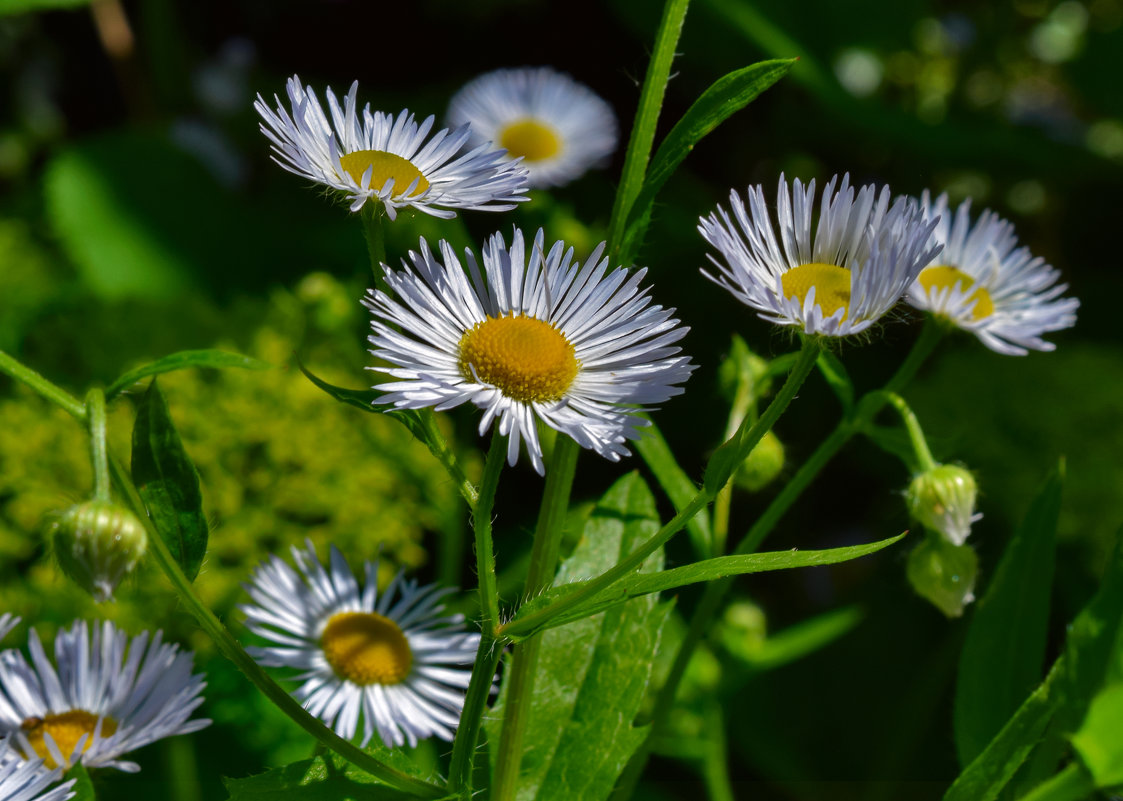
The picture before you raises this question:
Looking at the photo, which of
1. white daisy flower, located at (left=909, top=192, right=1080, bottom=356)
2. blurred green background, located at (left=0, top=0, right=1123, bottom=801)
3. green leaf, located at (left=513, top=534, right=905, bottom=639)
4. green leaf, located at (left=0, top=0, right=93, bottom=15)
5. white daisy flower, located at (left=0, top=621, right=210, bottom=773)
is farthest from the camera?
green leaf, located at (left=0, top=0, right=93, bottom=15)

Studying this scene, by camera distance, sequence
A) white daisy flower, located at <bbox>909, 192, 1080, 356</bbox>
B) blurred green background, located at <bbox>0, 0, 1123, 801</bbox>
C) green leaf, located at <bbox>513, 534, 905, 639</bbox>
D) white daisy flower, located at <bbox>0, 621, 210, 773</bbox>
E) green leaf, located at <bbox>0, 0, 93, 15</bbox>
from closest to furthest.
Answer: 1. green leaf, located at <bbox>513, 534, 905, 639</bbox>
2. white daisy flower, located at <bbox>0, 621, 210, 773</bbox>
3. white daisy flower, located at <bbox>909, 192, 1080, 356</bbox>
4. blurred green background, located at <bbox>0, 0, 1123, 801</bbox>
5. green leaf, located at <bbox>0, 0, 93, 15</bbox>

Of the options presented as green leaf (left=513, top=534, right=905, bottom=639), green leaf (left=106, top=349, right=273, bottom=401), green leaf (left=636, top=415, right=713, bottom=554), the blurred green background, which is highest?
the blurred green background

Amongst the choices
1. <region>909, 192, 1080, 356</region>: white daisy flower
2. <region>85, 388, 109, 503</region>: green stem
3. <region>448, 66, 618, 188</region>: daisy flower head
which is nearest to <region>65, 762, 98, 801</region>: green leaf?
<region>85, 388, 109, 503</region>: green stem

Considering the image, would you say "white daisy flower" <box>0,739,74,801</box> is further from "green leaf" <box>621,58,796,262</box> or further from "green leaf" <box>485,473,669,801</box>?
"green leaf" <box>621,58,796,262</box>

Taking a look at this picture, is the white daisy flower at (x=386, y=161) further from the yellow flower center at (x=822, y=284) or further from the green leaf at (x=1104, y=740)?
the green leaf at (x=1104, y=740)

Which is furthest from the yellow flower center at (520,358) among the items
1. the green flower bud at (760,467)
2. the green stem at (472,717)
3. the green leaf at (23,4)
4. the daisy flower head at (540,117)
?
the green leaf at (23,4)

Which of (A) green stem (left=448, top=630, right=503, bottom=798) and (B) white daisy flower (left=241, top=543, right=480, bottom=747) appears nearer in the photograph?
(A) green stem (left=448, top=630, right=503, bottom=798)

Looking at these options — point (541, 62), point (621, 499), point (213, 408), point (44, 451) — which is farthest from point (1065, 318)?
point (541, 62)

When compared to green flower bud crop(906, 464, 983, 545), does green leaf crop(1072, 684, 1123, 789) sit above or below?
below
